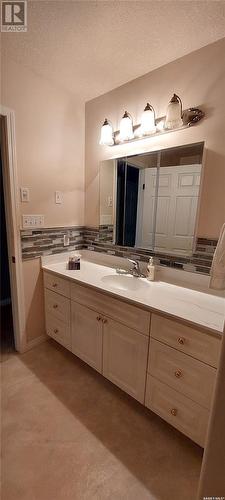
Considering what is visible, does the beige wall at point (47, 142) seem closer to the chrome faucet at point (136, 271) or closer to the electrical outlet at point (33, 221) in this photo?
the electrical outlet at point (33, 221)

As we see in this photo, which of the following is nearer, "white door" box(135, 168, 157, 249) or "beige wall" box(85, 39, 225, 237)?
"beige wall" box(85, 39, 225, 237)

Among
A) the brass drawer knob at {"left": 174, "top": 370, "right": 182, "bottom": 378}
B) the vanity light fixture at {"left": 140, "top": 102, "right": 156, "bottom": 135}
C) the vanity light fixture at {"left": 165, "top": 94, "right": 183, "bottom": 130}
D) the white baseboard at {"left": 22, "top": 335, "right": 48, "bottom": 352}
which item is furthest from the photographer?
the white baseboard at {"left": 22, "top": 335, "right": 48, "bottom": 352}

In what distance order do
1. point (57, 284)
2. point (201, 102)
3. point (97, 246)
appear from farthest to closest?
point (97, 246), point (57, 284), point (201, 102)

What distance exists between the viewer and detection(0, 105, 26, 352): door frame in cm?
152

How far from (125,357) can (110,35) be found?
189cm

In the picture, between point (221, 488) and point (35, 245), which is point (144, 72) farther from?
point (221, 488)

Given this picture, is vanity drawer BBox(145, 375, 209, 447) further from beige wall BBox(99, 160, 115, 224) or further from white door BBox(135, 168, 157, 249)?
beige wall BBox(99, 160, 115, 224)

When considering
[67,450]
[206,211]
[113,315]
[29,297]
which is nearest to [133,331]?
[113,315]

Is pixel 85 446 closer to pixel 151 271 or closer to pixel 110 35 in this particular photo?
pixel 151 271

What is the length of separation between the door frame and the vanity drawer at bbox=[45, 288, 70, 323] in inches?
8.0

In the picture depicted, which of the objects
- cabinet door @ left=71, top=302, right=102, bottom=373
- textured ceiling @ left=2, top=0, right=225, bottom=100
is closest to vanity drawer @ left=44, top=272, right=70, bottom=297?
cabinet door @ left=71, top=302, right=102, bottom=373

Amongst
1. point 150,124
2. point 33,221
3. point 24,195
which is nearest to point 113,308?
point 33,221

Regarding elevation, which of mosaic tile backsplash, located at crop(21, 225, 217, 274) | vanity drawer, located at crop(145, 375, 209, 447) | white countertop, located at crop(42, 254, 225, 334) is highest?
mosaic tile backsplash, located at crop(21, 225, 217, 274)

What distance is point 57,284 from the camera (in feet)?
5.78
